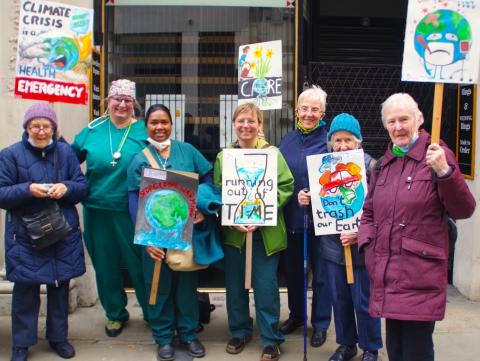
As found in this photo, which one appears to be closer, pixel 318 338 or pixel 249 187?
pixel 249 187

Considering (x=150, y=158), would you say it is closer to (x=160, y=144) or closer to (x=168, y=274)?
(x=160, y=144)

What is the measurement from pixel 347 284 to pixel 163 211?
1344 mm

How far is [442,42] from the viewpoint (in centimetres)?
315

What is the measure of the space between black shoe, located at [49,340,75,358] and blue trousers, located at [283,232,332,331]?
1.72 m

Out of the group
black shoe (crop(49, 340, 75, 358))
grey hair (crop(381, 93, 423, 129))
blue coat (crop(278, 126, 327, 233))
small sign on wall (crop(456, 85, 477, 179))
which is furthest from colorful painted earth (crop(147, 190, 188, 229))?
small sign on wall (crop(456, 85, 477, 179))

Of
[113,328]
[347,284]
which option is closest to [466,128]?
[347,284]

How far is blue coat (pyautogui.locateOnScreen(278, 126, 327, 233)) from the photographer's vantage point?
4.30 m

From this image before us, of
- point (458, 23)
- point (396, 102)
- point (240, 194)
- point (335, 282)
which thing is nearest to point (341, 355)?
point (335, 282)

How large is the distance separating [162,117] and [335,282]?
165 centimetres

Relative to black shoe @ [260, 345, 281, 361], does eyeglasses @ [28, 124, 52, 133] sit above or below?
above

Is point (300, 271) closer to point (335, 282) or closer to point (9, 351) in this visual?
point (335, 282)

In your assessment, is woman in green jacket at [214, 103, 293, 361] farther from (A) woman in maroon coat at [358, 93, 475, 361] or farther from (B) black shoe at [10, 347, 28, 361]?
(B) black shoe at [10, 347, 28, 361]

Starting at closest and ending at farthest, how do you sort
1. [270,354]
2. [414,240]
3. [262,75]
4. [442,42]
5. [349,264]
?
[414,240]
[442,42]
[349,264]
[270,354]
[262,75]

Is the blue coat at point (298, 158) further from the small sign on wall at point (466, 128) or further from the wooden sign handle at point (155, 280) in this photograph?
the small sign on wall at point (466, 128)
